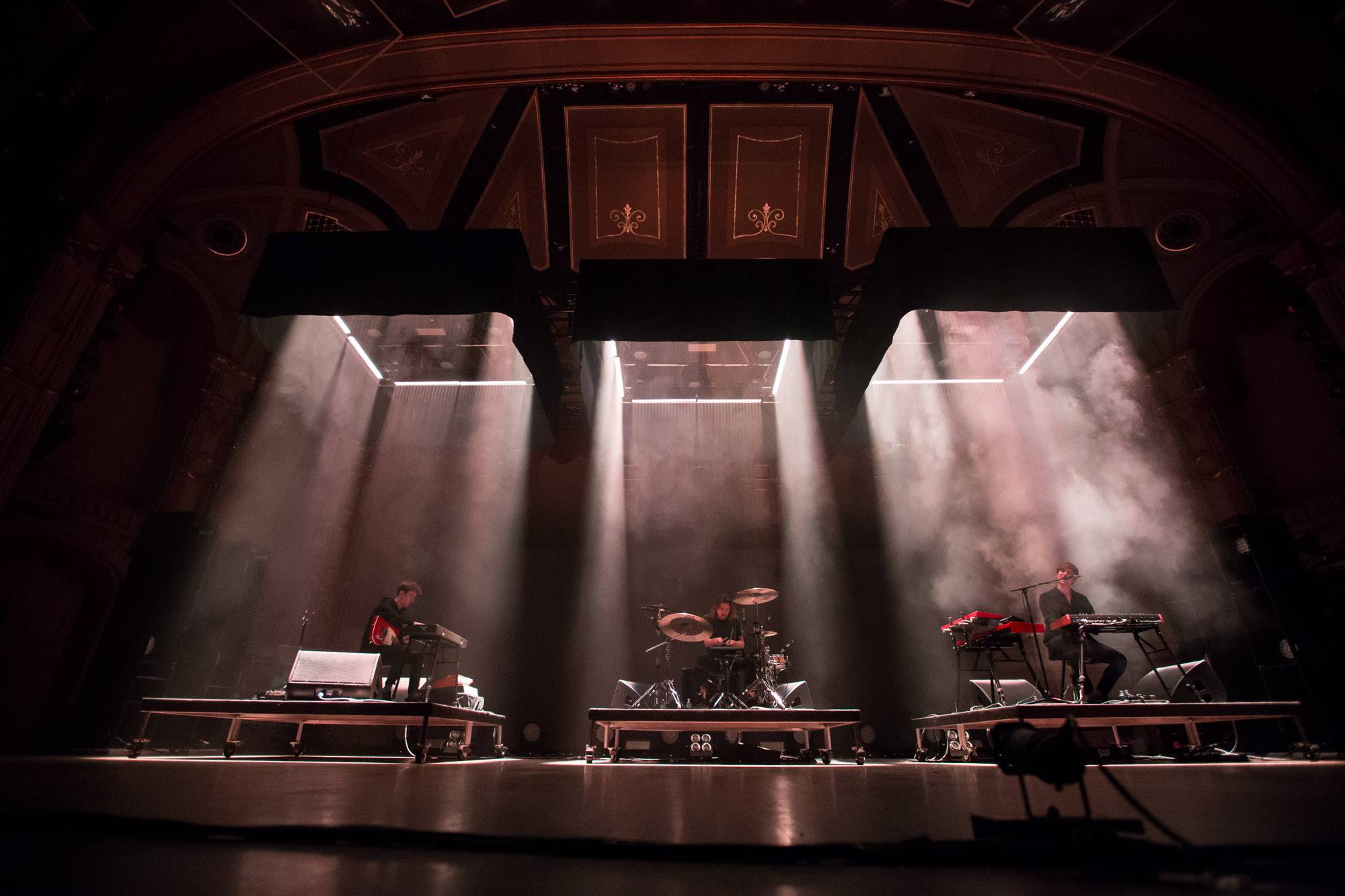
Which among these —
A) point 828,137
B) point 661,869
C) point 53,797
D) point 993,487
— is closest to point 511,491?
point 828,137

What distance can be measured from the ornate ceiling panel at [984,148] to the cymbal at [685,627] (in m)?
5.16

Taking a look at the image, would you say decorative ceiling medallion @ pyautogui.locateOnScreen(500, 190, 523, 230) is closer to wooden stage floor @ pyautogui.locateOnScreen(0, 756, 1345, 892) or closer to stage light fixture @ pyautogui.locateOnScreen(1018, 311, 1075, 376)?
wooden stage floor @ pyautogui.locateOnScreen(0, 756, 1345, 892)

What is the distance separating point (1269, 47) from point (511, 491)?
9256mm

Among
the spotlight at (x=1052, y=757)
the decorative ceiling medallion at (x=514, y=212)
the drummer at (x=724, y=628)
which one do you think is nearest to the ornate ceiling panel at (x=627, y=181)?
the decorative ceiling medallion at (x=514, y=212)

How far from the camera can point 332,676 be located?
4.83 metres

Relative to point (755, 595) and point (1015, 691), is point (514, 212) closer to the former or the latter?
point (755, 595)

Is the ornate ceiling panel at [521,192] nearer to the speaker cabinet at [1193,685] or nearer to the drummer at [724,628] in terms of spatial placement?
the drummer at [724,628]

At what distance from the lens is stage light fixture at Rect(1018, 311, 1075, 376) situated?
814cm

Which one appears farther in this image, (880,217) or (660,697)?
(880,217)

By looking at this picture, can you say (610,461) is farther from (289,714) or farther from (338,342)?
(289,714)

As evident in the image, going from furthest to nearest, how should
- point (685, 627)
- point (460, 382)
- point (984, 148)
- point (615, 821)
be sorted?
point (460, 382) → point (984, 148) → point (685, 627) → point (615, 821)

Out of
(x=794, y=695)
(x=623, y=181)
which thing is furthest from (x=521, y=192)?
(x=794, y=695)

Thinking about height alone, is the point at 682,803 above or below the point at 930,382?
below

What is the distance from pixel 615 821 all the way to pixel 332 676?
4635 mm
